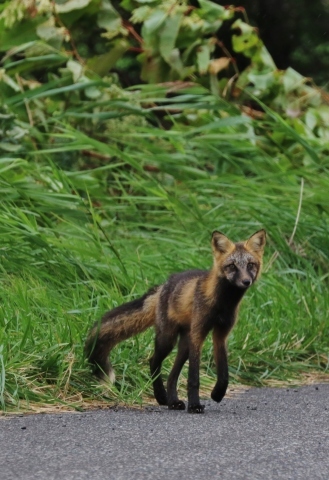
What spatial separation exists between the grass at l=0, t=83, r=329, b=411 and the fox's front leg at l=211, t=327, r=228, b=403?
1.29 feet

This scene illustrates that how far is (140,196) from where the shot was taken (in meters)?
9.78

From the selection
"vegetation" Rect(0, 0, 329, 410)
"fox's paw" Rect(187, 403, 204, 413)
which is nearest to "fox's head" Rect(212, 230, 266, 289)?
"fox's paw" Rect(187, 403, 204, 413)

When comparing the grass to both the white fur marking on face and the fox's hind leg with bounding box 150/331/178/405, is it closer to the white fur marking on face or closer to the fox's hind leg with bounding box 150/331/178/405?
the fox's hind leg with bounding box 150/331/178/405

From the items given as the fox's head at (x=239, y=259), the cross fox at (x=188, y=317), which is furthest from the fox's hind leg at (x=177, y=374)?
the fox's head at (x=239, y=259)

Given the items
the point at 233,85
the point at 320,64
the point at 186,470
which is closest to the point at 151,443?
the point at 186,470

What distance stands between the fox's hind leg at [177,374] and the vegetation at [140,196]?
0.19 meters

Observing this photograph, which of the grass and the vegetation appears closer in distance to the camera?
the grass

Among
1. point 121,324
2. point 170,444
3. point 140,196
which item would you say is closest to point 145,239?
point 140,196

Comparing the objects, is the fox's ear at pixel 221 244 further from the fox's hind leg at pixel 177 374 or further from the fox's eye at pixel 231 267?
the fox's hind leg at pixel 177 374

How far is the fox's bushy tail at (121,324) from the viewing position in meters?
6.38

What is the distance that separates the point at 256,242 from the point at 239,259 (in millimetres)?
255

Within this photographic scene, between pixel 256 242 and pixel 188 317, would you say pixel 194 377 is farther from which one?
pixel 256 242

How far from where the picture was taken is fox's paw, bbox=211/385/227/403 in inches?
242

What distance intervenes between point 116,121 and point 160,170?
946 millimetres
